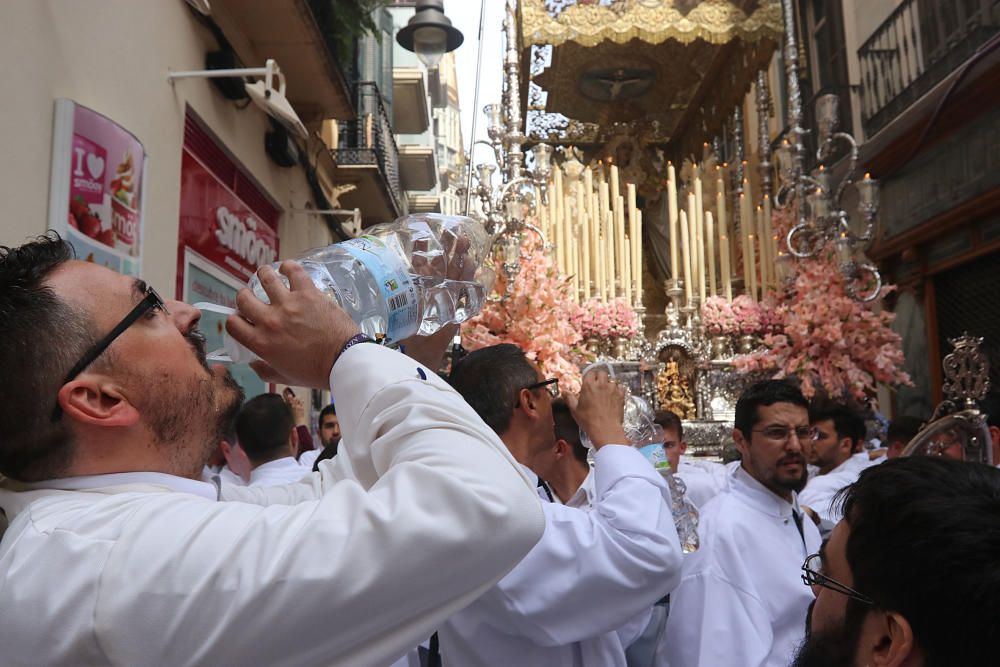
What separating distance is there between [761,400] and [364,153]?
9.26m

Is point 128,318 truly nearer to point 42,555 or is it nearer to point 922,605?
point 42,555

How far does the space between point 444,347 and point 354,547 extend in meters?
0.89

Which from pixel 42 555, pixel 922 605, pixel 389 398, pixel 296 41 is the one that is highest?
pixel 296 41

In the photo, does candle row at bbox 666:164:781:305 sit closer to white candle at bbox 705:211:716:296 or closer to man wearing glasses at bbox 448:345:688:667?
white candle at bbox 705:211:716:296

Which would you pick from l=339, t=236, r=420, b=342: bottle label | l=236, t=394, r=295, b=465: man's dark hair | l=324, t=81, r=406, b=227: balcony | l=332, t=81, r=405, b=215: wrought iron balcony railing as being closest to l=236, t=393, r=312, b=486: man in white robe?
l=236, t=394, r=295, b=465: man's dark hair

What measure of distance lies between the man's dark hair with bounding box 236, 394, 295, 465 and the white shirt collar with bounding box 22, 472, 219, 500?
9.18ft

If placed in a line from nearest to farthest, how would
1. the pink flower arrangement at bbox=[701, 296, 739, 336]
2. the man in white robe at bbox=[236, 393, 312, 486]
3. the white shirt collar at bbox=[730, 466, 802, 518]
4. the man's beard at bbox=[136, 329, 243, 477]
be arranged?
the man's beard at bbox=[136, 329, 243, 477] → the white shirt collar at bbox=[730, 466, 802, 518] → the man in white robe at bbox=[236, 393, 312, 486] → the pink flower arrangement at bbox=[701, 296, 739, 336]

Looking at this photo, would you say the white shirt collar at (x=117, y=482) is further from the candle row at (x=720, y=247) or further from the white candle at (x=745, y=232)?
the white candle at (x=745, y=232)

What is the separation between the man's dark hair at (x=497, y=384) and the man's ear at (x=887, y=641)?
1.18 metres

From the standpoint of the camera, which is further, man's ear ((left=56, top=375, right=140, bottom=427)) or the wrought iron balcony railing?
the wrought iron balcony railing

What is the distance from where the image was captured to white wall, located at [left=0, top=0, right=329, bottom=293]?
11.7 feet

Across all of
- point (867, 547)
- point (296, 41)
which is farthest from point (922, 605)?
point (296, 41)

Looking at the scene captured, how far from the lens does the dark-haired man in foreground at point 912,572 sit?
44.9 inches

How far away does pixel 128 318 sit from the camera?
123cm
